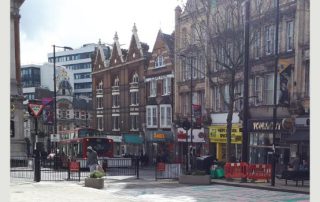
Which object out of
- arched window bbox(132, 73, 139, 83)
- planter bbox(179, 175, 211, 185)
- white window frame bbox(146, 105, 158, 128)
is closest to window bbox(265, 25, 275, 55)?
planter bbox(179, 175, 211, 185)

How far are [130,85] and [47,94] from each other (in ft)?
59.3

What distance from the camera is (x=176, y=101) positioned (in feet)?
122

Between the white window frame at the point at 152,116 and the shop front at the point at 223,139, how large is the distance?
365 inches

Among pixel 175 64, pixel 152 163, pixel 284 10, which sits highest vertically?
pixel 284 10

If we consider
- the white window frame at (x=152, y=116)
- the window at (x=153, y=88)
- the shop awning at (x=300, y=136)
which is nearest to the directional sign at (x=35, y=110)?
the shop awning at (x=300, y=136)

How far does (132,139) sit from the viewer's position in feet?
139

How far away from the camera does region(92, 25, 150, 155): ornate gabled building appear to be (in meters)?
43.3

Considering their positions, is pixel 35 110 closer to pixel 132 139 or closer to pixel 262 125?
pixel 262 125

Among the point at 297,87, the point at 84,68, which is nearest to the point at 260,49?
the point at 297,87

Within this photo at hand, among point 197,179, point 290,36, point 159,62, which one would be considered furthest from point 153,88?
point 197,179

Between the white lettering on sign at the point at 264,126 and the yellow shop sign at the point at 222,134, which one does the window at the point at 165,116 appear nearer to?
the yellow shop sign at the point at 222,134

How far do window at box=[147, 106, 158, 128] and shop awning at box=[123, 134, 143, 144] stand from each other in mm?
1894

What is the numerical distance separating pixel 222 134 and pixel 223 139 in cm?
40

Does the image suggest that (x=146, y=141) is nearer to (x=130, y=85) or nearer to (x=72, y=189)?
(x=130, y=85)
